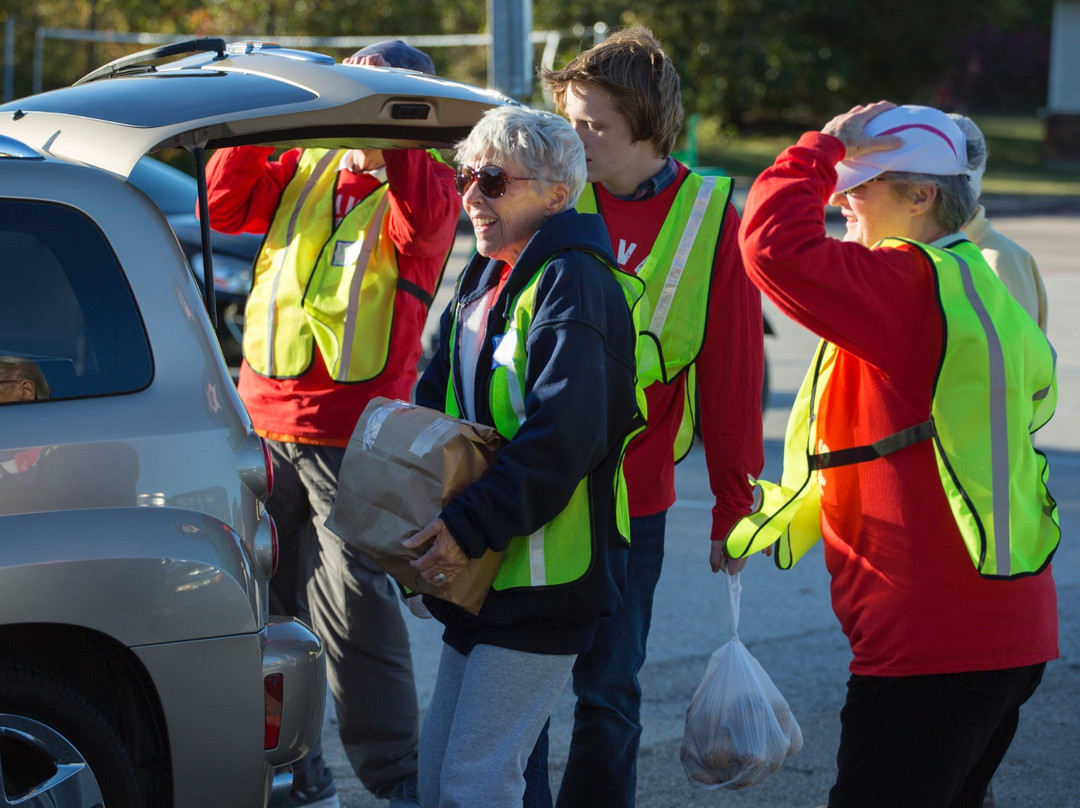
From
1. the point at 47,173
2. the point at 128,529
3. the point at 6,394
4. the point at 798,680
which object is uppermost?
the point at 47,173

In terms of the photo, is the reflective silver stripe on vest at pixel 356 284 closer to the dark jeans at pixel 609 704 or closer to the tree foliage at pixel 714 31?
the dark jeans at pixel 609 704

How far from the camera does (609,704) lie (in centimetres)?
321

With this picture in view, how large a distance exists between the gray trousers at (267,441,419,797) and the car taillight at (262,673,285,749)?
2.73 ft

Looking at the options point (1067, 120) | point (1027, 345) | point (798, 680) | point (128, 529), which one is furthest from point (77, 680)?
point (1067, 120)

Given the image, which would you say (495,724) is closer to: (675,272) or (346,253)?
(675,272)

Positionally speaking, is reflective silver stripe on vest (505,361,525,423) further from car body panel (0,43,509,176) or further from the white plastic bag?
the white plastic bag

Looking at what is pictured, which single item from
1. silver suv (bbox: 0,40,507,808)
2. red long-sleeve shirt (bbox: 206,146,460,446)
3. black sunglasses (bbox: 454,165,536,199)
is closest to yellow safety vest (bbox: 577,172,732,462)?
black sunglasses (bbox: 454,165,536,199)

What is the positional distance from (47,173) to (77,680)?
105cm

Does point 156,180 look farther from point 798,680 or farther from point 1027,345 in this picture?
point 1027,345

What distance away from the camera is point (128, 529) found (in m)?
2.64

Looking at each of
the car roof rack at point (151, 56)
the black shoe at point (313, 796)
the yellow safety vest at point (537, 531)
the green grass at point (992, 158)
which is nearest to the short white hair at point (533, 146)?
the yellow safety vest at point (537, 531)

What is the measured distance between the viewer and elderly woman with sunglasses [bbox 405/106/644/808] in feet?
8.29

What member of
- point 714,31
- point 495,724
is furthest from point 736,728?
point 714,31

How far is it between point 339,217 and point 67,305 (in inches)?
44.9
